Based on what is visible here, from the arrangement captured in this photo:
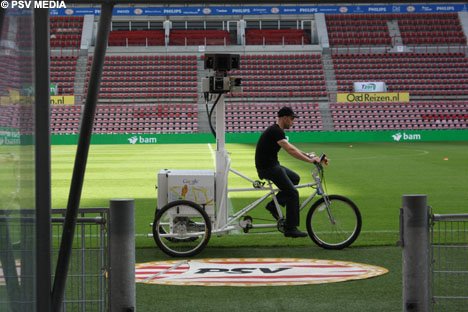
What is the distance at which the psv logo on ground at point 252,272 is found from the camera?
8.87 meters

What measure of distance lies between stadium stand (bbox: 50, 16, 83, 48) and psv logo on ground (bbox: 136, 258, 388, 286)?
176 feet

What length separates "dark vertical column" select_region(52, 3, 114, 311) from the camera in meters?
2.97

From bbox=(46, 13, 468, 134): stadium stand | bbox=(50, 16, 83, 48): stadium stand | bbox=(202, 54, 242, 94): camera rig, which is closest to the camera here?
bbox=(202, 54, 242, 94): camera rig

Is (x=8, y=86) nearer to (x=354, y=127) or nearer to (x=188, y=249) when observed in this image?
(x=188, y=249)

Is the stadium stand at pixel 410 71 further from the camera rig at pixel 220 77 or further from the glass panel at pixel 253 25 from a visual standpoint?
the camera rig at pixel 220 77

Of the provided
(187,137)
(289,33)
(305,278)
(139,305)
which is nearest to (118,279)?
(139,305)

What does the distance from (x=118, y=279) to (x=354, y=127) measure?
50.5 metres

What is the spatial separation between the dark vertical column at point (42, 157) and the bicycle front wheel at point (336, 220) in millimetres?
7789

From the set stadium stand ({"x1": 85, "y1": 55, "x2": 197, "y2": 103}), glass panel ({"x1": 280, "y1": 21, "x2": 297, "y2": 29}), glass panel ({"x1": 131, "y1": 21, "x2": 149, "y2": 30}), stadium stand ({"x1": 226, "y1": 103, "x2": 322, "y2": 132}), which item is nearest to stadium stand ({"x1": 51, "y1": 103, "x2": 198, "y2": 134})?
stadium stand ({"x1": 85, "y1": 55, "x2": 197, "y2": 103})

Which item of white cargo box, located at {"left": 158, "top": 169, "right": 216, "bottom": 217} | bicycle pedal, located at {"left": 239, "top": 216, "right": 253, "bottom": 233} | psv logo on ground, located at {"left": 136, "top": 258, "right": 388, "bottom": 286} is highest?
white cargo box, located at {"left": 158, "top": 169, "right": 216, "bottom": 217}

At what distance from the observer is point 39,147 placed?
9.18 feet

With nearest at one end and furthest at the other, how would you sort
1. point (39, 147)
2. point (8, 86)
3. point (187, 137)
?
point (8, 86)
point (39, 147)
point (187, 137)

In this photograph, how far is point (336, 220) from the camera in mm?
10984

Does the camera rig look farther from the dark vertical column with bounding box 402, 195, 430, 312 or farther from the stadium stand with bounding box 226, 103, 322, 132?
the stadium stand with bounding box 226, 103, 322, 132
